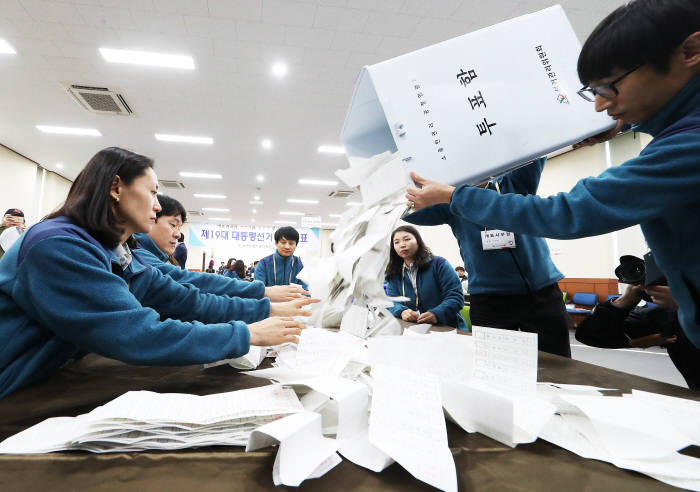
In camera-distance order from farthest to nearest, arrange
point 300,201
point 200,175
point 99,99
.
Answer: point 300,201 → point 200,175 → point 99,99

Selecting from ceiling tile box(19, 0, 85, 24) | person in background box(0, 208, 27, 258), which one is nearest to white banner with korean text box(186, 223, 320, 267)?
person in background box(0, 208, 27, 258)

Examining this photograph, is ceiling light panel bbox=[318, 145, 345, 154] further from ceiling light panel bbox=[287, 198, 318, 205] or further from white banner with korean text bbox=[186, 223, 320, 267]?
white banner with korean text bbox=[186, 223, 320, 267]

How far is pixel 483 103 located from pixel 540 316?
0.83 metres

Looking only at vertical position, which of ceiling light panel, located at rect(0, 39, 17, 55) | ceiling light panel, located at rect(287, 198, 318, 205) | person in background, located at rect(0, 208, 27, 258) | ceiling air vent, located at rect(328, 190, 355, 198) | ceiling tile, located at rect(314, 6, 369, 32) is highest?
ceiling light panel, located at rect(287, 198, 318, 205)

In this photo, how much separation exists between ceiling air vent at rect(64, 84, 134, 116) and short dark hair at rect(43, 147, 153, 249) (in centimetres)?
413

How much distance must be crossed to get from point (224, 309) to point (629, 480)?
1.06 metres

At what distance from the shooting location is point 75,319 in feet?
1.85

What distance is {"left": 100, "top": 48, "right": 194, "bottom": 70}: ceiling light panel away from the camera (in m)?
3.33

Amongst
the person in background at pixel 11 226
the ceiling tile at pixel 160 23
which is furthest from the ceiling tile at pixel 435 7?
the person in background at pixel 11 226

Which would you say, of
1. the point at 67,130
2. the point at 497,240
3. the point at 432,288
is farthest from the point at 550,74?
the point at 67,130

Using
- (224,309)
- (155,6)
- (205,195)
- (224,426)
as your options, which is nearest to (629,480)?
(224,426)

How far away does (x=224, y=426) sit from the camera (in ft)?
1.39

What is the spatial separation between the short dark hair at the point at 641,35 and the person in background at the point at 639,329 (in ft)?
1.67

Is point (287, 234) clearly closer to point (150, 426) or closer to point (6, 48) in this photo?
point (150, 426)
